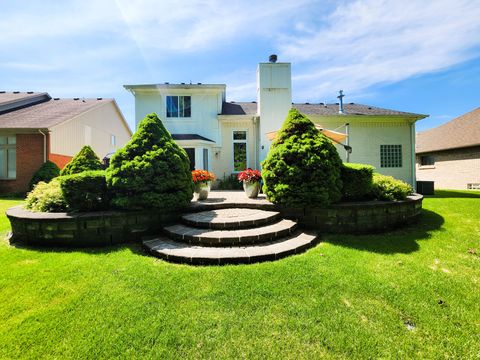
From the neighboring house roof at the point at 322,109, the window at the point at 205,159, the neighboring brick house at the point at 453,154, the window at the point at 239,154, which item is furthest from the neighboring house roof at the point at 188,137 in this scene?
the neighboring brick house at the point at 453,154

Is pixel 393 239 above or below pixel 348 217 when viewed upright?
below

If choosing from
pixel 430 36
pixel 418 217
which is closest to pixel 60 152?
pixel 418 217

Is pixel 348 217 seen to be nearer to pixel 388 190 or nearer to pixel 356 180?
pixel 356 180

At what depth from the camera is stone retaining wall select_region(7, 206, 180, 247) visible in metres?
4.01

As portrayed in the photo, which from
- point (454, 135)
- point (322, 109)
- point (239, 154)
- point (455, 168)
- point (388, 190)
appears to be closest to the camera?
point (388, 190)

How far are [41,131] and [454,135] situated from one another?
29.8m

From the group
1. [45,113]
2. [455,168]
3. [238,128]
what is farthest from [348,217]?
[455,168]

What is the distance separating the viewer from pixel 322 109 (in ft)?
46.4

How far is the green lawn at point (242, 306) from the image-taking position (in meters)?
1.91

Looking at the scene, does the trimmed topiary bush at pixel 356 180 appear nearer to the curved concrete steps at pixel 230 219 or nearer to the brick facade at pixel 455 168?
the curved concrete steps at pixel 230 219

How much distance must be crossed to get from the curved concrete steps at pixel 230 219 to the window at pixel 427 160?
21.7 m

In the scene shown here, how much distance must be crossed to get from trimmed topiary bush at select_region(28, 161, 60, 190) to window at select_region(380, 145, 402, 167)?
18.2 meters

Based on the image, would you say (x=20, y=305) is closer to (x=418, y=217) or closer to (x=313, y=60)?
(x=418, y=217)

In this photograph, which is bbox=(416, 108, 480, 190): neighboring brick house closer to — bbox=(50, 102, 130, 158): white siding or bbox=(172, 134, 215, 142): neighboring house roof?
bbox=(172, 134, 215, 142): neighboring house roof
